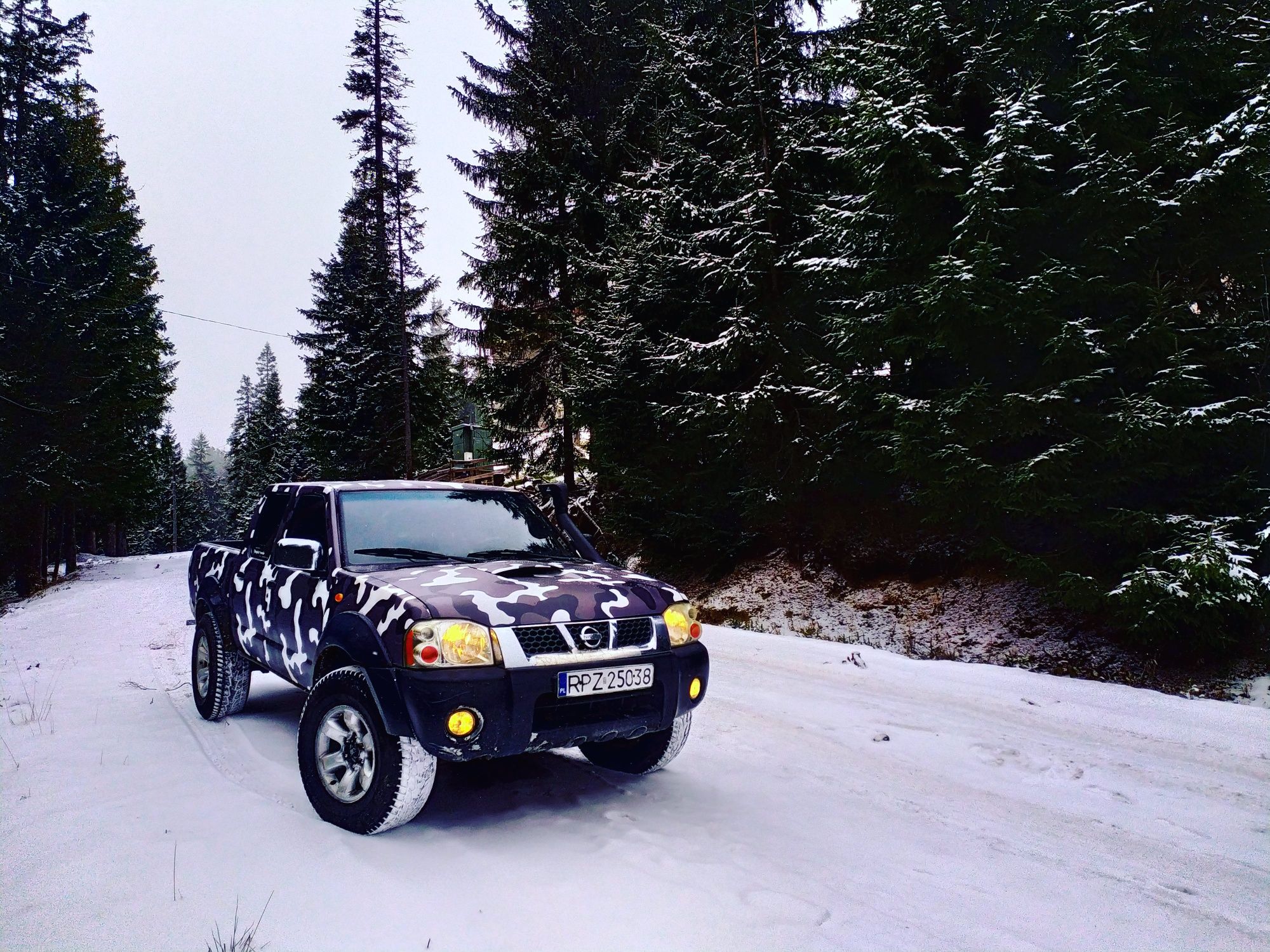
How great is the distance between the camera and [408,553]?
4.18 m

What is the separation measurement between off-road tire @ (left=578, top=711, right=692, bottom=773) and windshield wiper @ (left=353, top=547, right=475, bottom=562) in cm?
142

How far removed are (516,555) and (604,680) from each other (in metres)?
1.33

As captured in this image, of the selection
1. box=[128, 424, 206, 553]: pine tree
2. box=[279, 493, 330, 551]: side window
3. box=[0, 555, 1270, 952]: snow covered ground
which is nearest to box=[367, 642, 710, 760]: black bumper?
box=[0, 555, 1270, 952]: snow covered ground

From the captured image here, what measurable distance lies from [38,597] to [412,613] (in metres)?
22.6

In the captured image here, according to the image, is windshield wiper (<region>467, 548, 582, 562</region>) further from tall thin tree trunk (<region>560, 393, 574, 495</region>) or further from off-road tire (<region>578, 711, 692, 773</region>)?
tall thin tree trunk (<region>560, 393, 574, 495</region>)

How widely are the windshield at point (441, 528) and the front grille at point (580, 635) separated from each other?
3.60 feet

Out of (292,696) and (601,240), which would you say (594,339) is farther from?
(292,696)

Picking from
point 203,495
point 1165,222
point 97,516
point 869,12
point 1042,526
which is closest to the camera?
point 1165,222

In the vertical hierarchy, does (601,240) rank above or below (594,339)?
above

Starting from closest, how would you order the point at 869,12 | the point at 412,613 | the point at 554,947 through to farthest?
1. the point at 554,947
2. the point at 412,613
3. the point at 869,12

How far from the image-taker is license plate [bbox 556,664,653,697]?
10.6 feet

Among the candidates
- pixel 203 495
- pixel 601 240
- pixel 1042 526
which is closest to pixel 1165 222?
pixel 1042 526

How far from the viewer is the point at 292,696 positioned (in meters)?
6.33

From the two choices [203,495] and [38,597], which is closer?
[38,597]
